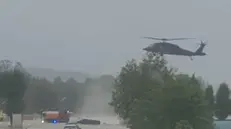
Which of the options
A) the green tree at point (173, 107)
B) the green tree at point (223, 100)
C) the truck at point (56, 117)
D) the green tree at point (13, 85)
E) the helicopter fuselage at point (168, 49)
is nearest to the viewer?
the green tree at point (173, 107)

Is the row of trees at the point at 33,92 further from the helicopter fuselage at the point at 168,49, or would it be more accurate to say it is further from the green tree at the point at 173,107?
the green tree at the point at 173,107

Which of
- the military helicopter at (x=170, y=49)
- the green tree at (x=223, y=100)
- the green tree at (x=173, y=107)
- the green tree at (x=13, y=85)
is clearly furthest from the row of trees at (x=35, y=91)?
the green tree at (x=173, y=107)

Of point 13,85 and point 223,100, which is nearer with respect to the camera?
point 13,85

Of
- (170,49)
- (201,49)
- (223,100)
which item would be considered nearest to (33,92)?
(223,100)

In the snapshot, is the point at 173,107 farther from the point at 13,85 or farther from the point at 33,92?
the point at 33,92

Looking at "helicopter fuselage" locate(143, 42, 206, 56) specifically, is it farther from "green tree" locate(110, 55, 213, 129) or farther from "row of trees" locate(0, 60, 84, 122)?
"green tree" locate(110, 55, 213, 129)

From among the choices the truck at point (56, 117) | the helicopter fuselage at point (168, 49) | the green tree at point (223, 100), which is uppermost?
the helicopter fuselage at point (168, 49)

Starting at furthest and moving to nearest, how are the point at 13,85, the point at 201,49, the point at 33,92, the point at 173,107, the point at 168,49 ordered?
the point at 33,92 < the point at 201,49 < the point at 13,85 < the point at 168,49 < the point at 173,107

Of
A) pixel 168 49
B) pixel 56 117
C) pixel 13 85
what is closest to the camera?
pixel 168 49

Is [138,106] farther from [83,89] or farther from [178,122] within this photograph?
[83,89]

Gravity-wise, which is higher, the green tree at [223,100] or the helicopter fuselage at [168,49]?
the helicopter fuselage at [168,49]

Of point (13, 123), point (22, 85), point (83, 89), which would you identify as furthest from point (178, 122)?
point (83, 89)
